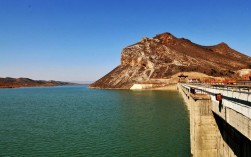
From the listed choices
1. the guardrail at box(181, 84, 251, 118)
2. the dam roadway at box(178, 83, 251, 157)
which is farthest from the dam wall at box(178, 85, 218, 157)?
the guardrail at box(181, 84, 251, 118)

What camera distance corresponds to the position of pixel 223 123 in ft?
76.7

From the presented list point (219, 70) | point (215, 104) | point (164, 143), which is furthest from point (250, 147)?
point (219, 70)

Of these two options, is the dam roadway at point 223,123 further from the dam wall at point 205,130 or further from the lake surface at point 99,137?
the lake surface at point 99,137

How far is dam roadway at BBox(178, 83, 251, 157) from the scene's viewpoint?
14.9 meters

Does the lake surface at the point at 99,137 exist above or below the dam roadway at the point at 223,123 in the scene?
below

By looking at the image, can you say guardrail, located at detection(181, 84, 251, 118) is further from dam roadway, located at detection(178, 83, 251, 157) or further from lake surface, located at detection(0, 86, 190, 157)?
lake surface, located at detection(0, 86, 190, 157)

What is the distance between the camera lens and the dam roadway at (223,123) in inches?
588

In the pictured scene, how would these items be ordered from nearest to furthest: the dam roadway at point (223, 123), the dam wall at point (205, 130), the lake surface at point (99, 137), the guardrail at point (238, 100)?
the guardrail at point (238, 100), the dam roadway at point (223, 123), the dam wall at point (205, 130), the lake surface at point (99, 137)

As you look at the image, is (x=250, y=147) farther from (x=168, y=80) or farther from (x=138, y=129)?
(x=168, y=80)

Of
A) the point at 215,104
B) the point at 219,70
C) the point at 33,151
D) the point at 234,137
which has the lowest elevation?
the point at 33,151

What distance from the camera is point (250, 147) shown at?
15.5 metres

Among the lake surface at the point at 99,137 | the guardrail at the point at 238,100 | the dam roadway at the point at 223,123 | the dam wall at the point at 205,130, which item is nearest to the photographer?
the guardrail at the point at 238,100

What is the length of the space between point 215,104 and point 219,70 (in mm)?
184618

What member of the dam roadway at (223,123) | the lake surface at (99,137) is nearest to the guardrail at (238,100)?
the dam roadway at (223,123)
